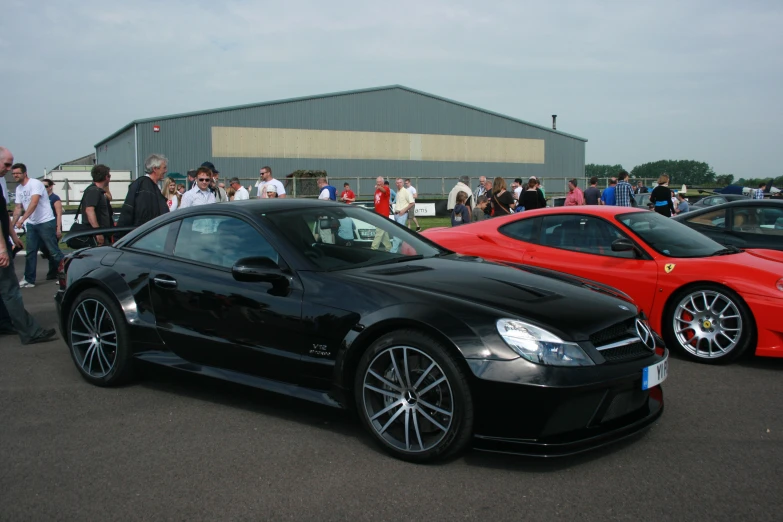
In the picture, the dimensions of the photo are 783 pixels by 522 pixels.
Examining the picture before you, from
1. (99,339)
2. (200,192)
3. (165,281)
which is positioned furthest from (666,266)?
(200,192)

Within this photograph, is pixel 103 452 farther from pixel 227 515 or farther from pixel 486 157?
pixel 486 157

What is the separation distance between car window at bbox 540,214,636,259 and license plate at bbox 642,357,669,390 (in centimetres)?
267

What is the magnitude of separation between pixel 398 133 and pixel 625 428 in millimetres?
43692

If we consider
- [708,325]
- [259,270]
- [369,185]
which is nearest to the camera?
[259,270]

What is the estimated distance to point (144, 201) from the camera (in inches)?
309

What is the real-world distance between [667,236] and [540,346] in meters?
3.63

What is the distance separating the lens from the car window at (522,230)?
7109mm

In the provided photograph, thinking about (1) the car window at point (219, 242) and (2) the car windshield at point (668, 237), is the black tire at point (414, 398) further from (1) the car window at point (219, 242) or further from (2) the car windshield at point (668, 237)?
(2) the car windshield at point (668, 237)

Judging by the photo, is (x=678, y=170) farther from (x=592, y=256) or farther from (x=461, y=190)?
(x=592, y=256)

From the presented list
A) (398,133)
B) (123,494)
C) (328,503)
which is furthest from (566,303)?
(398,133)

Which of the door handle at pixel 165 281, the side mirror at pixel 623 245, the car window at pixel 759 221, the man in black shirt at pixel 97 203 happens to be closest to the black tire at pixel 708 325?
the side mirror at pixel 623 245

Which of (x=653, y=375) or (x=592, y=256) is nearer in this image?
(x=653, y=375)

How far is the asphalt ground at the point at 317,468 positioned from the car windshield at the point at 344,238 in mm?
935

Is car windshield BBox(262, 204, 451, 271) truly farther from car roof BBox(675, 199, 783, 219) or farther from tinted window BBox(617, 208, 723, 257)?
car roof BBox(675, 199, 783, 219)
